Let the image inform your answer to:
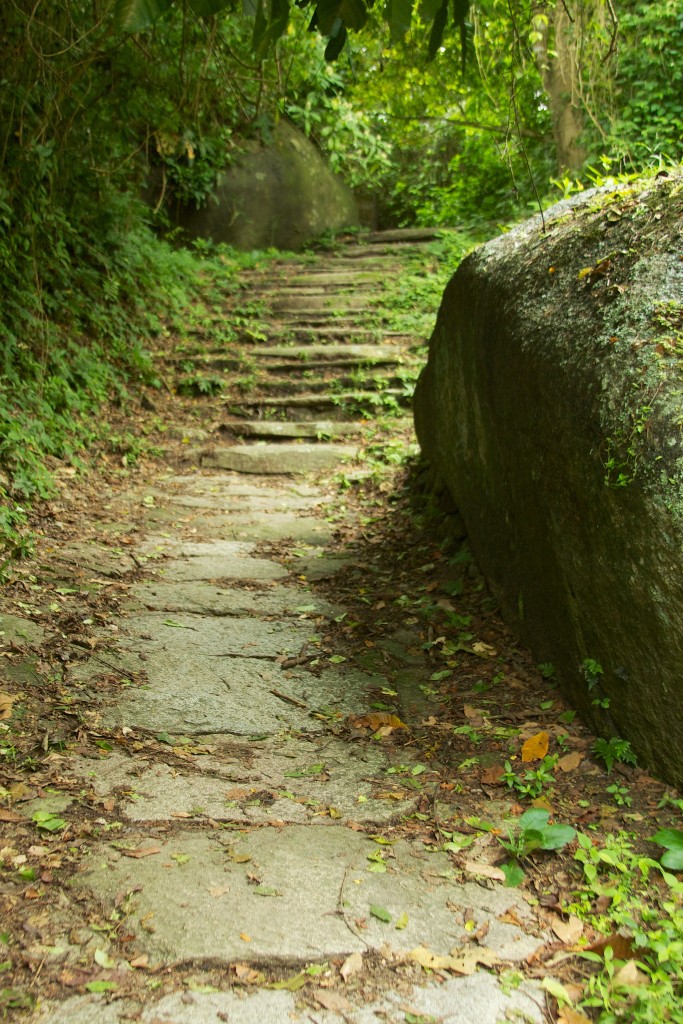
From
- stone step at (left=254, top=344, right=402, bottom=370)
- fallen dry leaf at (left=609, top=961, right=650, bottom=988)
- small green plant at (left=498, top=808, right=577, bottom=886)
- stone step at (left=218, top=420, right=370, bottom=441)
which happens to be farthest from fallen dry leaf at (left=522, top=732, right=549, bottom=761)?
stone step at (left=254, top=344, right=402, bottom=370)

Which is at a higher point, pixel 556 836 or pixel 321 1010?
pixel 556 836

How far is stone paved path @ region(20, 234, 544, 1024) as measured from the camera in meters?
1.79

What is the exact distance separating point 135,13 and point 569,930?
2.35 meters

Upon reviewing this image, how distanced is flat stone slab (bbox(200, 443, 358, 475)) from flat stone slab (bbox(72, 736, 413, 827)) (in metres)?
3.58

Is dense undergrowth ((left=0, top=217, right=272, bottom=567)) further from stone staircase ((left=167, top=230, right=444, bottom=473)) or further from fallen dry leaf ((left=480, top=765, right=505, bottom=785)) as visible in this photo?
fallen dry leaf ((left=480, top=765, right=505, bottom=785))

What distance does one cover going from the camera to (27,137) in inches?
240

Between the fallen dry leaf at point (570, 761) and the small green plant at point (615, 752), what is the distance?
0.06 m

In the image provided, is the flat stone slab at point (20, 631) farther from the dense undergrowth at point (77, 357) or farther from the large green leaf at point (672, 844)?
the large green leaf at point (672, 844)

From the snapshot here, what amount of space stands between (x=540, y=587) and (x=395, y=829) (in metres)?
1.15

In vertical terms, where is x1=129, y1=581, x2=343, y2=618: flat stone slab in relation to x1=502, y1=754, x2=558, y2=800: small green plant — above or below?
below

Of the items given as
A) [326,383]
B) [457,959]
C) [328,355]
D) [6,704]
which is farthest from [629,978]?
[328,355]

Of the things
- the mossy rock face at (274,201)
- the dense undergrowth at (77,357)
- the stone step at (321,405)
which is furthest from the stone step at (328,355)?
the mossy rock face at (274,201)

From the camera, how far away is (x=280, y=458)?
20.7 ft

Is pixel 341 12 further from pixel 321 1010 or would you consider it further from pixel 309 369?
pixel 309 369
